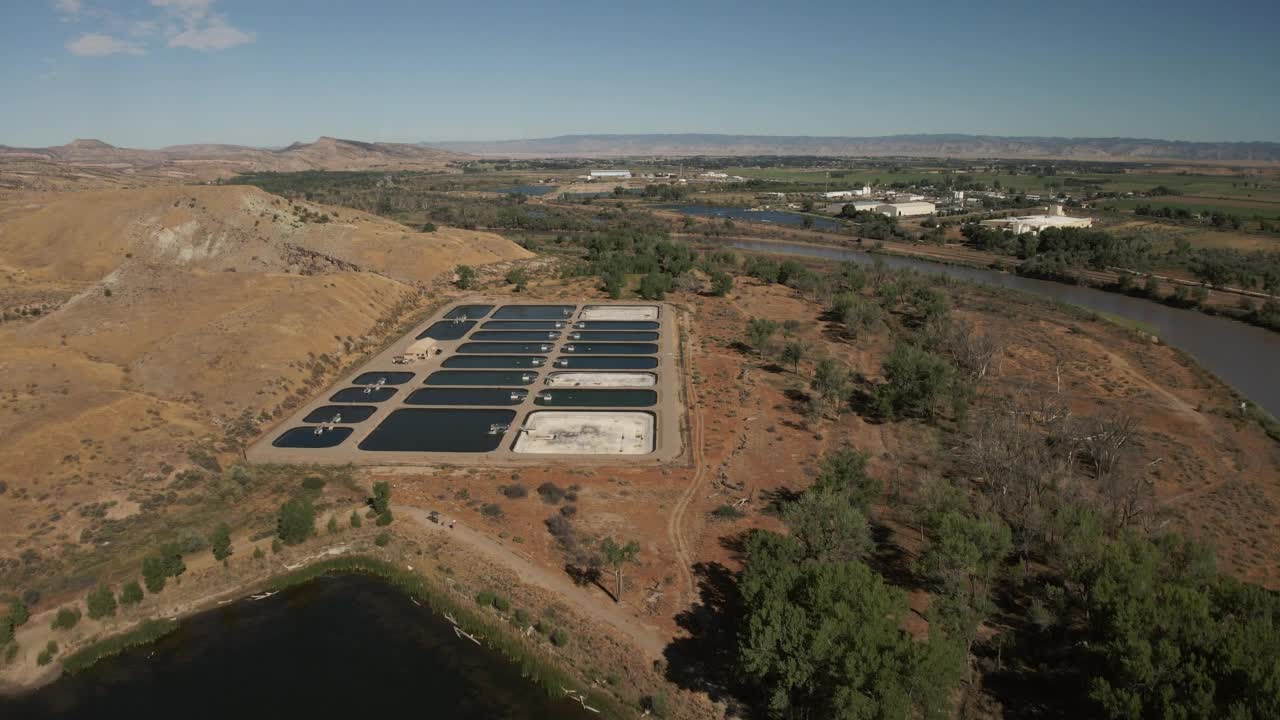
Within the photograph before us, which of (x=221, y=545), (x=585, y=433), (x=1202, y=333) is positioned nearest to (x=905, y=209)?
(x=1202, y=333)

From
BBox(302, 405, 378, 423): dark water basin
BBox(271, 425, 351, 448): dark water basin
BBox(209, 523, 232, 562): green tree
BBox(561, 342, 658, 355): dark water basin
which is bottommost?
BBox(209, 523, 232, 562): green tree

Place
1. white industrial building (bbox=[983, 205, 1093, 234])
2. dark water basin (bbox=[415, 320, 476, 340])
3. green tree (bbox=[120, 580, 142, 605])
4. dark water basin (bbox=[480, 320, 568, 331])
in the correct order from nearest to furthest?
green tree (bbox=[120, 580, 142, 605])
dark water basin (bbox=[415, 320, 476, 340])
dark water basin (bbox=[480, 320, 568, 331])
white industrial building (bbox=[983, 205, 1093, 234])

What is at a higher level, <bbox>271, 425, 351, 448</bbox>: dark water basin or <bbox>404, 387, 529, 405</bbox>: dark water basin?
<bbox>404, 387, 529, 405</bbox>: dark water basin

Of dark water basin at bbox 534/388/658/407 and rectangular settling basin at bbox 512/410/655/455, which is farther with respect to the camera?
dark water basin at bbox 534/388/658/407

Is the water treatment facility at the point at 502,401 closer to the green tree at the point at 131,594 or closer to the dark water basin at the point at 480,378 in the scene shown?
the dark water basin at the point at 480,378

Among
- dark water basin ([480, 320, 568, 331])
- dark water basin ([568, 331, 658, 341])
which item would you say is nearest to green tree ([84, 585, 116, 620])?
dark water basin ([568, 331, 658, 341])

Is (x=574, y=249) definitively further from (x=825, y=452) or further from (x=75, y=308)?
(x=825, y=452)

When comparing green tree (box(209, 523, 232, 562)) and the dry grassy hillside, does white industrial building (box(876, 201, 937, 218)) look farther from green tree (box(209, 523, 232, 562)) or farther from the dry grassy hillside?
green tree (box(209, 523, 232, 562))
